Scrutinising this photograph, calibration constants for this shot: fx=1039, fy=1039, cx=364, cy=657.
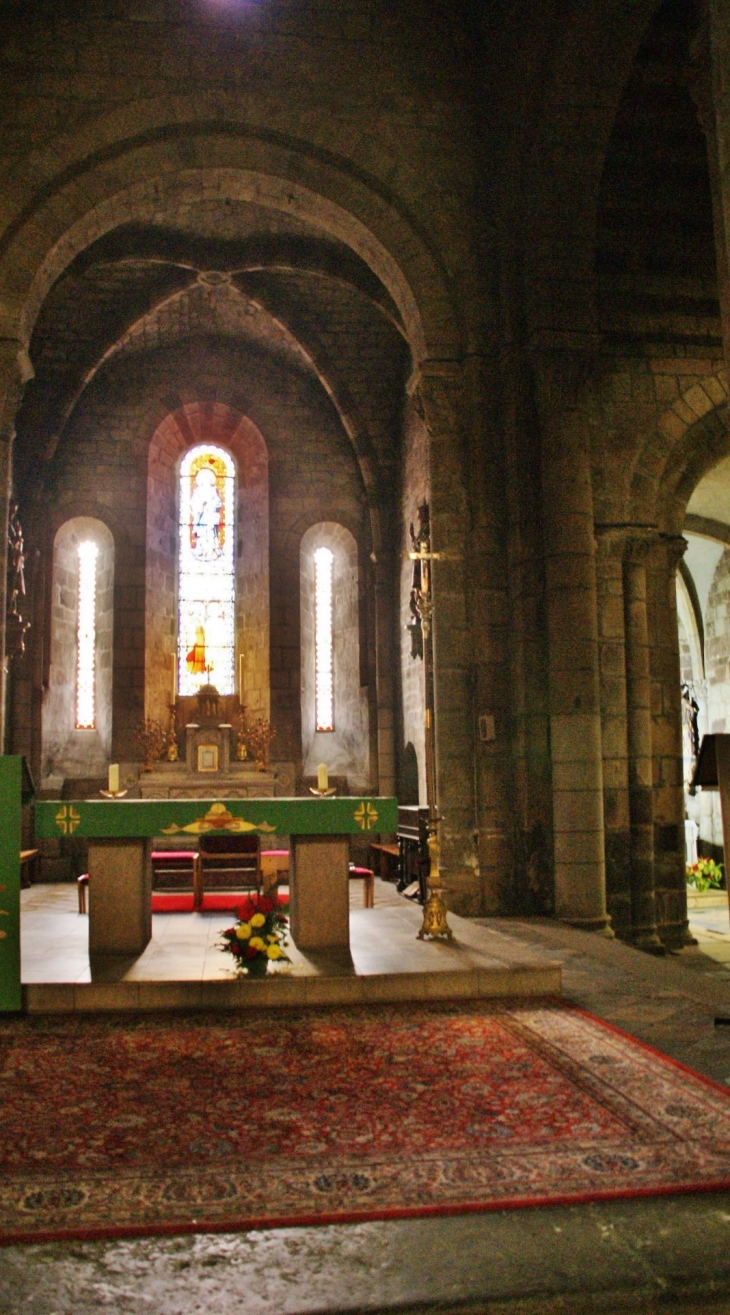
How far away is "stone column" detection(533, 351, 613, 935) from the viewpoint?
8.70 m

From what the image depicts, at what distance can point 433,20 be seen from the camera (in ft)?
32.7

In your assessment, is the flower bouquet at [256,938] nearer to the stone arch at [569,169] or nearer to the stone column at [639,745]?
the stone column at [639,745]

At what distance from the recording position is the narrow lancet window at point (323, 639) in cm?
1514

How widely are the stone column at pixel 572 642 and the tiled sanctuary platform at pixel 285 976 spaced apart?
175 centimetres

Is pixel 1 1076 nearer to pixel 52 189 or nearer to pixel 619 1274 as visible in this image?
pixel 619 1274

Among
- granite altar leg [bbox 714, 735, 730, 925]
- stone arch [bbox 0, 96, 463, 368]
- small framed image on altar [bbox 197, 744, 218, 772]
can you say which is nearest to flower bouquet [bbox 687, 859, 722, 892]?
small framed image on altar [bbox 197, 744, 218, 772]

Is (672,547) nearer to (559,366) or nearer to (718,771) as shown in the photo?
(559,366)

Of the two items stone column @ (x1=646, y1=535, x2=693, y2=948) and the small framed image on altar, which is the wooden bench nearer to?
the small framed image on altar

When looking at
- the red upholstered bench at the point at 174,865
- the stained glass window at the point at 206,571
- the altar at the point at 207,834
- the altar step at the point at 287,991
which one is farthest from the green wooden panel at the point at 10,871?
the stained glass window at the point at 206,571

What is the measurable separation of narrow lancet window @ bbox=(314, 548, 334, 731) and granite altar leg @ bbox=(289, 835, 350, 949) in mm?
8331

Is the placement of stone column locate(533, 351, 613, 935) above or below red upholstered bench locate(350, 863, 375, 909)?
above

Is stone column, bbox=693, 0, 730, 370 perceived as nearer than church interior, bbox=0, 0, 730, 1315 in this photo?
Yes

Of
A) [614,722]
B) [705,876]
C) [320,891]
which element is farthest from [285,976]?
[705,876]

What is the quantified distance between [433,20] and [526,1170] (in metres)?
10.2
